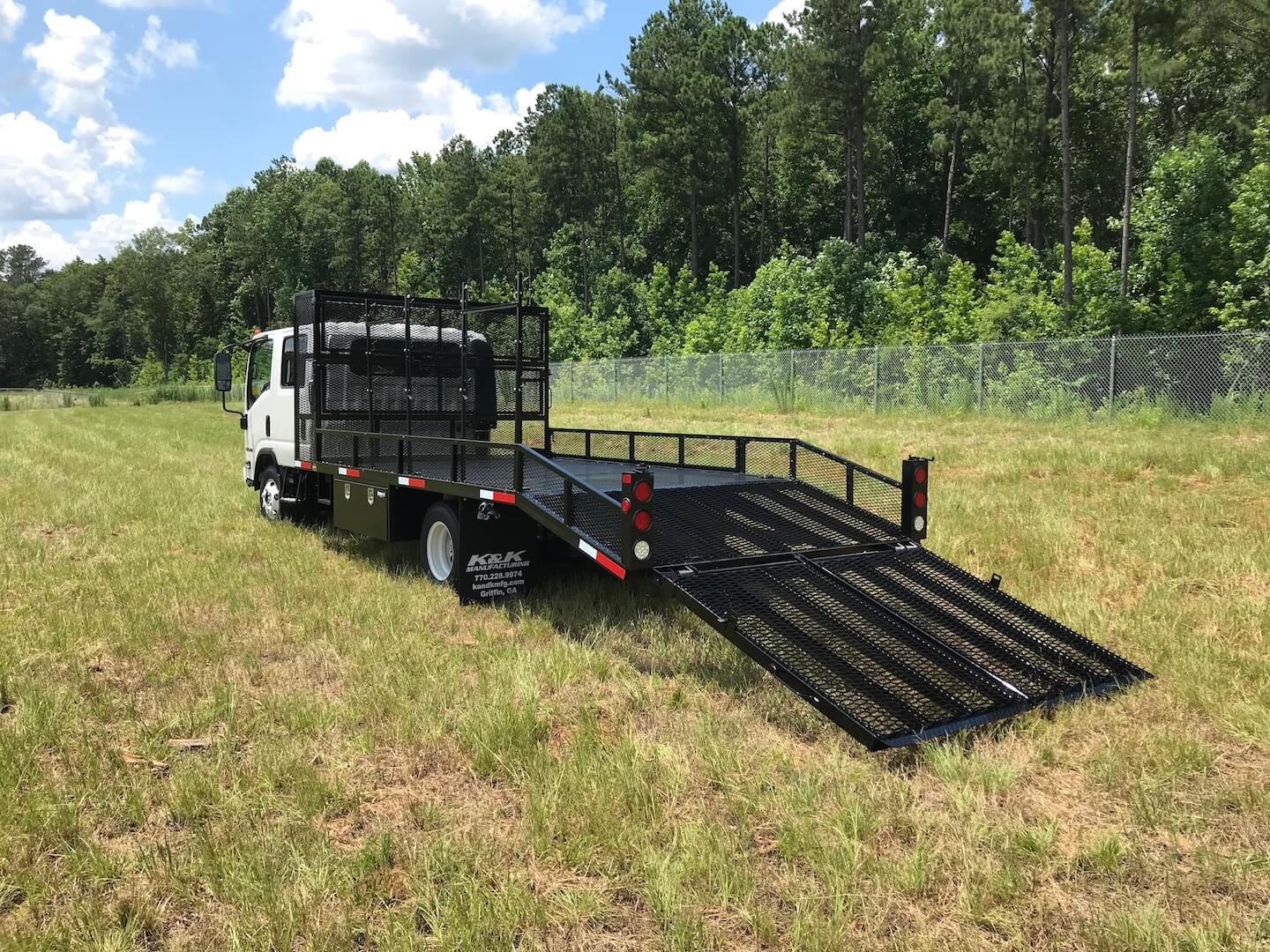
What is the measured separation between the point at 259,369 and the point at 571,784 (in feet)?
27.6

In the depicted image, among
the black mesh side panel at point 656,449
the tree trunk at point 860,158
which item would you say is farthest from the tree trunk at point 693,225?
the black mesh side panel at point 656,449

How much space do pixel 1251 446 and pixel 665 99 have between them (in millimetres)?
39238

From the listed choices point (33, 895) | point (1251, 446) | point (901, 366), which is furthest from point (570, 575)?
point (901, 366)

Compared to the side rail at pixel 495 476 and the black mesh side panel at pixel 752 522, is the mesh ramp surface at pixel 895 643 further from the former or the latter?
the side rail at pixel 495 476

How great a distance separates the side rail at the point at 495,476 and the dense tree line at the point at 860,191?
69.9ft

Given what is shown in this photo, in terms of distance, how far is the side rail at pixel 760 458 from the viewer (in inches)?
259

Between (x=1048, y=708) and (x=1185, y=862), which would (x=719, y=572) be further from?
(x=1185, y=862)

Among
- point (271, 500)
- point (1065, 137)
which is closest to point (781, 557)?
point (271, 500)

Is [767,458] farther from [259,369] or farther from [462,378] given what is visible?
[259,369]

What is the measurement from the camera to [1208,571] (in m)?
7.20

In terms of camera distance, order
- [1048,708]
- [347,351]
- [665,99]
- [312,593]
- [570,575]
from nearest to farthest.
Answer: [1048,708]
[312,593]
[570,575]
[347,351]
[665,99]

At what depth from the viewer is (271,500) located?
1037cm

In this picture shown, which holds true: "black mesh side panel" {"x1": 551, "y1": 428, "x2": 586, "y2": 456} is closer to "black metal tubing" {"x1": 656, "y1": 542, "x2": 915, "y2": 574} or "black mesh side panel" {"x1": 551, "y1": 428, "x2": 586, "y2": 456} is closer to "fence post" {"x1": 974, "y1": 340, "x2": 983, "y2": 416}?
"black metal tubing" {"x1": 656, "y1": 542, "x2": 915, "y2": 574}

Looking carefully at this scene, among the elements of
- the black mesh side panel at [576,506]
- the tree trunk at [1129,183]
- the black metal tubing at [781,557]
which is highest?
the tree trunk at [1129,183]
